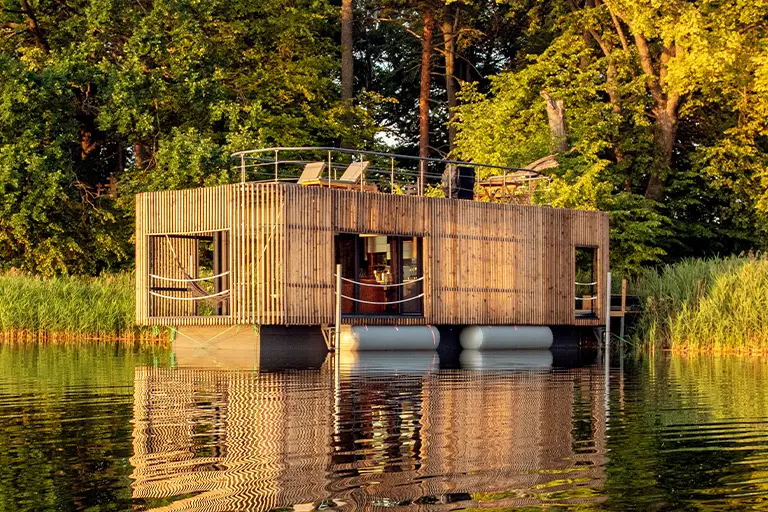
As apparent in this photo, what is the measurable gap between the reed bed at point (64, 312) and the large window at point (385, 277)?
17.1 ft

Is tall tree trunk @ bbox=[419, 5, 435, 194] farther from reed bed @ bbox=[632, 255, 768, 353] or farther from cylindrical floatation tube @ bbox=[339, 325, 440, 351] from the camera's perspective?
cylindrical floatation tube @ bbox=[339, 325, 440, 351]

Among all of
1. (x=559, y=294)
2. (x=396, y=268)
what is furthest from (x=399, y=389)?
(x=559, y=294)

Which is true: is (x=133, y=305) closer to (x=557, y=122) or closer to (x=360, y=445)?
(x=557, y=122)

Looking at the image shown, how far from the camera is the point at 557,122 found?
36.0 meters

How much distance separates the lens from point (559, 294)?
3012 centimetres

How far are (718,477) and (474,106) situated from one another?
102 feet

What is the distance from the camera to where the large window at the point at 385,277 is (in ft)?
89.0

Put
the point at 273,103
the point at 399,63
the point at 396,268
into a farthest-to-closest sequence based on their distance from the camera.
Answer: the point at 399,63 < the point at 273,103 < the point at 396,268

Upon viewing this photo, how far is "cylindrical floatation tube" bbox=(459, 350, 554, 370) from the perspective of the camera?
2153cm

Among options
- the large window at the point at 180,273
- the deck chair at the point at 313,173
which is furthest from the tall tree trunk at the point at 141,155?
the deck chair at the point at 313,173

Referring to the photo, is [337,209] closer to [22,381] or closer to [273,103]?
[22,381]

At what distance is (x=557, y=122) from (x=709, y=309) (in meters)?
9.50

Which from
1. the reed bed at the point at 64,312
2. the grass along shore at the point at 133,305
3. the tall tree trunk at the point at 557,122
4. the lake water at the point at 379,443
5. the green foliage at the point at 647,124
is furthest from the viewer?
the tall tree trunk at the point at 557,122

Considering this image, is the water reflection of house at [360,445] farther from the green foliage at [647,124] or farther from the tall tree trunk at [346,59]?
the tall tree trunk at [346,59]
